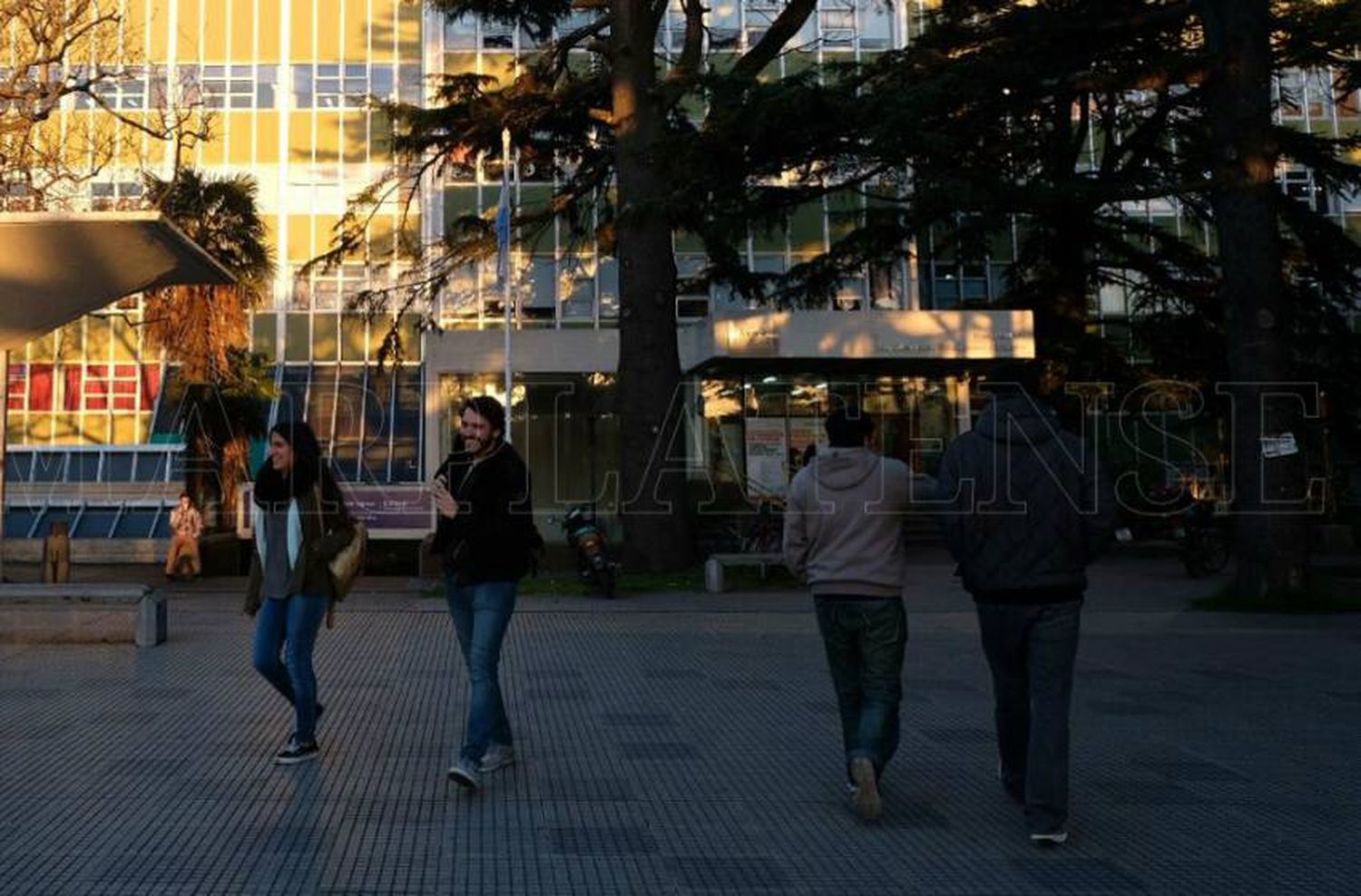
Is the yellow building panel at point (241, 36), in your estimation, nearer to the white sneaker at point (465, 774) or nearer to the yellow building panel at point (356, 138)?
the yellow building panel at point (356, 138)

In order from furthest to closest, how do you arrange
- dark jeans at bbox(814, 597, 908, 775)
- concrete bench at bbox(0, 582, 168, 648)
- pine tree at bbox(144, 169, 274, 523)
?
pine tree at bbox(144, 169, 274, 523) → concrete bench at bbox(0, 582, 168, 648) → dark jeans at bbox(814, 597, 908, 775)

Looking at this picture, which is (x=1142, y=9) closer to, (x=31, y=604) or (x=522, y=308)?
(x=31, y=604)

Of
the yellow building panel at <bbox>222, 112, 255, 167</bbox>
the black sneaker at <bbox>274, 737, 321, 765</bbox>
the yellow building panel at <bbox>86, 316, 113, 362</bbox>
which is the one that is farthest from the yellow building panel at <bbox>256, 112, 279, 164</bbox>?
the black sneaker at <bbox>274, 737, 321, 765</bbox>

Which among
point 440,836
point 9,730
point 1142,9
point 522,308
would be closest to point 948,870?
point 440,836

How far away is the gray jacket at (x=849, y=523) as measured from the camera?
19.9 feet

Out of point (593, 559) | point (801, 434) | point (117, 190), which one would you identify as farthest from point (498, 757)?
point (117, 190)

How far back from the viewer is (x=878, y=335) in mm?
21750

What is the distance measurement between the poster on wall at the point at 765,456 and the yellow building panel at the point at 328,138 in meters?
17.3

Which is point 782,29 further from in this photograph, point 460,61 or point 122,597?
point 460,61

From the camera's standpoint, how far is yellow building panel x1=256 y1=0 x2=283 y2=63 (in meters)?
35.5

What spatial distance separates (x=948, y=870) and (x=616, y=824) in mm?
1552

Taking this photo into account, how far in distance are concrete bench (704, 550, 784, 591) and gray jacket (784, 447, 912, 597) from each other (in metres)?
10.7

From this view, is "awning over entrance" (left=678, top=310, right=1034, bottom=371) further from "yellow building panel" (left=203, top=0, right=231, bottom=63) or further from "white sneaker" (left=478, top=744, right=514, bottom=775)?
"yellow building panel" (left=203, top=0, right=231, bottom=63)

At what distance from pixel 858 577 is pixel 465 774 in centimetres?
217
